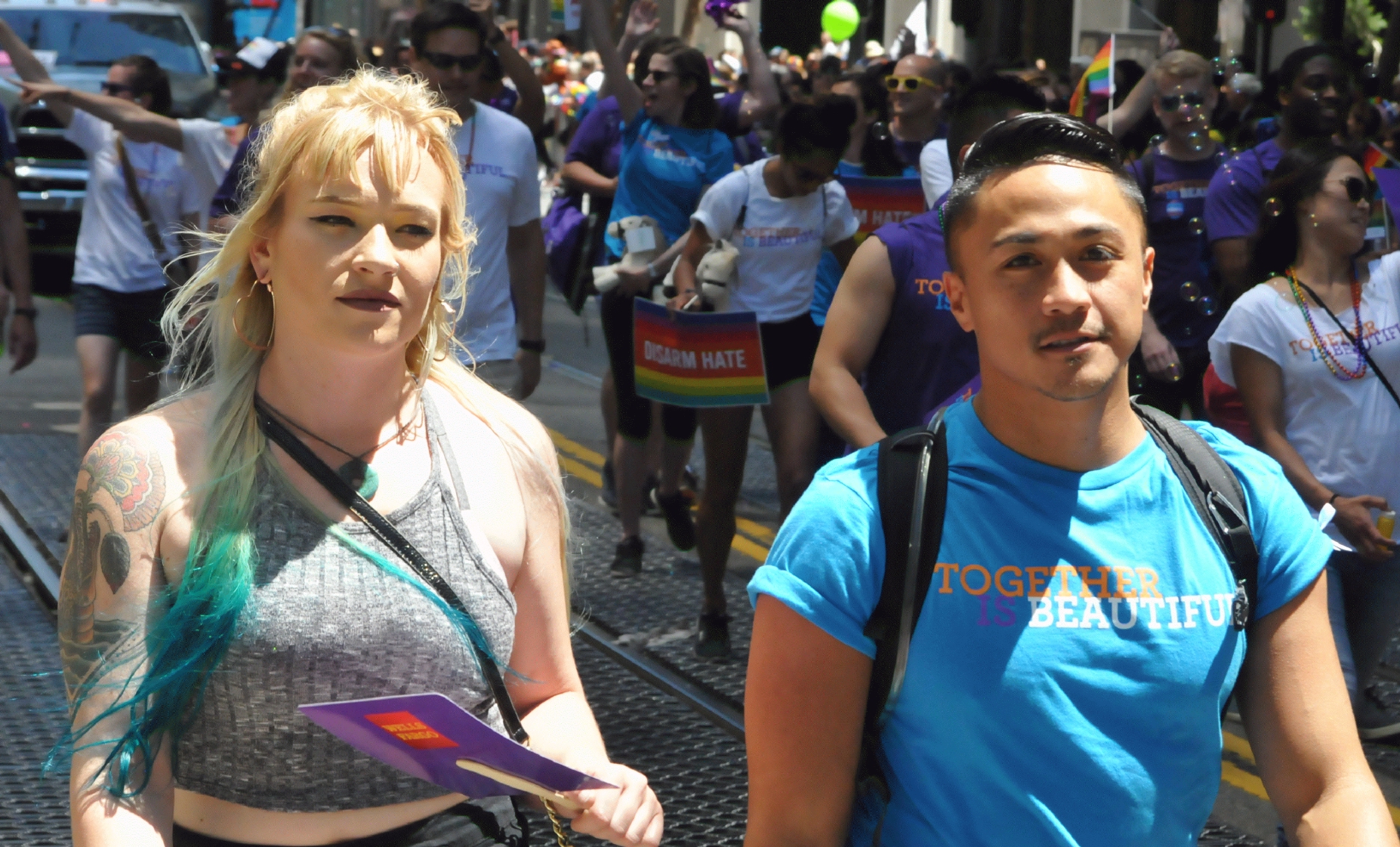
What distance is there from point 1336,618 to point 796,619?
2.95 m

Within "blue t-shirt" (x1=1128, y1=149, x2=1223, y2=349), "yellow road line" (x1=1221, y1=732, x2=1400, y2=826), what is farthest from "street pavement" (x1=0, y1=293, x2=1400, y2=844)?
"blue t-shirt" (x1=1128, y1=149, x2=1223, y2=349)

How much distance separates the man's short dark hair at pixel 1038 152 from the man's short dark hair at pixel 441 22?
432cm

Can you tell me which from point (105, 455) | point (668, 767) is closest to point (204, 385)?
point (105, 455)

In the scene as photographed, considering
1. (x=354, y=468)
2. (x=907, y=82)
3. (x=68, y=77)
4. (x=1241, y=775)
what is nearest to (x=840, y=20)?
(x=68, y=77)

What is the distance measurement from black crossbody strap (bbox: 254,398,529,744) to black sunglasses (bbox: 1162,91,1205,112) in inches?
219

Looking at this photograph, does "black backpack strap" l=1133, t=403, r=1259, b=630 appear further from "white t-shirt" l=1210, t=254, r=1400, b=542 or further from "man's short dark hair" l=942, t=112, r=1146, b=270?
"white t-shirt" l=1210, t=254, r=1400, b=542

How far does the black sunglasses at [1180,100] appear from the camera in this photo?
7.18 metres

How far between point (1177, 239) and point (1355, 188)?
2.74m

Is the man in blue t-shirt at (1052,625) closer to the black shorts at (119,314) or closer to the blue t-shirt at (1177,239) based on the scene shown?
the blue t-shirt at (1177,239)

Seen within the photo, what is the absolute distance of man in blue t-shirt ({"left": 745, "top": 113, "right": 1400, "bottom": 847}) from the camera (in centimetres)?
192

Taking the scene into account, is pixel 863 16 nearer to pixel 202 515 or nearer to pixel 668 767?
pixel 668 767

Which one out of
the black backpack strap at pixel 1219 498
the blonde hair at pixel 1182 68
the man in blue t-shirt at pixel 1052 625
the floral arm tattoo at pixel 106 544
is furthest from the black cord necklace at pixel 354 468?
the blonde hair at pixel 1182 68

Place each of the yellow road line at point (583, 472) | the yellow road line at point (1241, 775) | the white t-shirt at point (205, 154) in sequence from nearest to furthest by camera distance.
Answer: the yellow road line at point (1241, 775) < the white t-shirt at point (205, 154) < the yellow road line at point (583, 472)

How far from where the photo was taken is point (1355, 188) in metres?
4.60
